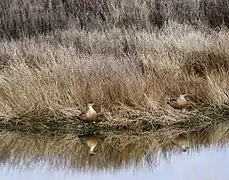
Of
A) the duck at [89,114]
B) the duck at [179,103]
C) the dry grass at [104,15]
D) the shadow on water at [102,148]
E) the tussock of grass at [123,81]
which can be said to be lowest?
the shadow on water at [102,148]

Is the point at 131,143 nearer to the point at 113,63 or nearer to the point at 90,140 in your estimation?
the point at 90,140

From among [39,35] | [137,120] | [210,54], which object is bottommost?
[137,120]

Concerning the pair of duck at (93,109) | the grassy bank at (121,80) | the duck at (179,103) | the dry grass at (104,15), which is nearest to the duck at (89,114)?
the pair of duck at (93,109)

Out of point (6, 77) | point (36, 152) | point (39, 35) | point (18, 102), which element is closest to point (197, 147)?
point (36, 152)

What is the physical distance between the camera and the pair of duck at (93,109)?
902cm

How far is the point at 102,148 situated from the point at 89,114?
741 mm

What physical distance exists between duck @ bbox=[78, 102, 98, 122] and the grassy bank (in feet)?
0.72

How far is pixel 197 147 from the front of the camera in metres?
8.42

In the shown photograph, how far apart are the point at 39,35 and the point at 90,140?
20.6 feet

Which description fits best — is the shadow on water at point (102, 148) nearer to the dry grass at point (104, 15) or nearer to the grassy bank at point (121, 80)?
the grassy bank at point (121, 80)

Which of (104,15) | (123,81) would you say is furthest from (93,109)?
(104,15)

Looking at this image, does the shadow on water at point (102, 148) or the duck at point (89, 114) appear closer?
the shadow on water at point (102, 148)

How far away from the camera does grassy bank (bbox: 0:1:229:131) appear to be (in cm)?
934

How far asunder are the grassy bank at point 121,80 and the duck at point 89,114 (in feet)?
0.72
